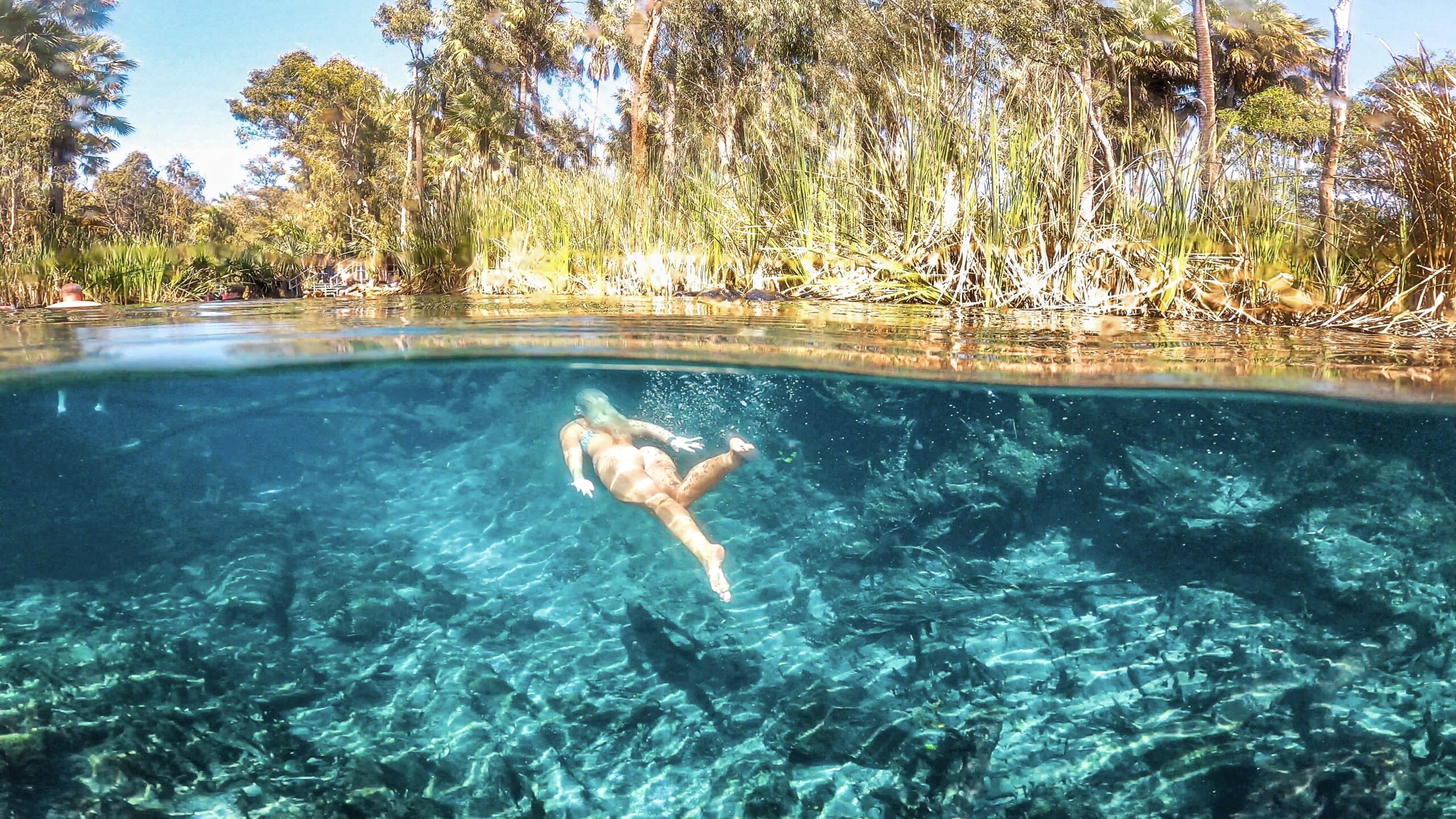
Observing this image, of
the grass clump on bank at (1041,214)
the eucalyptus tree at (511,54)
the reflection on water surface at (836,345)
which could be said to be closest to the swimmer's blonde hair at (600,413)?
the reflection on water surface at (836,345)

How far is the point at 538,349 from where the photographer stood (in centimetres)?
644

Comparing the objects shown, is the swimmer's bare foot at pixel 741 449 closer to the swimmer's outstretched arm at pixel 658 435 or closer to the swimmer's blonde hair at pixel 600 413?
the swimmer's outstretched arm at pixel 658 435

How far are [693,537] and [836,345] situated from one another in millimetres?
1689

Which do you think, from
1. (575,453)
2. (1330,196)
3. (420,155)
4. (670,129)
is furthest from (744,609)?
(420,155)

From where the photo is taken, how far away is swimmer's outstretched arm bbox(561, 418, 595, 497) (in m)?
5.47

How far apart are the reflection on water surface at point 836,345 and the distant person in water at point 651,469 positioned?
1.95 ft

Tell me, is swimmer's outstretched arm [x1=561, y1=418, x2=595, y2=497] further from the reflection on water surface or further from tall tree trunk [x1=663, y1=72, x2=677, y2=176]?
tall tree trunk [x1=663, y1=72, x2=677, y2=176]

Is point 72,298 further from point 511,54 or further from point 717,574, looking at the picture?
point 511,54

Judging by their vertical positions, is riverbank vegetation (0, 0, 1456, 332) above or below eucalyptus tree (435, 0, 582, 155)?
below

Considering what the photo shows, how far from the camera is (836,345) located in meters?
5.80

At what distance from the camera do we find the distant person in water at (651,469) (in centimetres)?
499

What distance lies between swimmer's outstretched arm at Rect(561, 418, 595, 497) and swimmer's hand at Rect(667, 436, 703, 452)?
61cm

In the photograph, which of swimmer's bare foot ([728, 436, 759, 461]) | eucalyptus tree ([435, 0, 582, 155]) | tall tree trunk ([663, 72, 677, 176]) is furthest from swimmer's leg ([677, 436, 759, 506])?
eucalyptus tree ([435, 0, 582, 155])

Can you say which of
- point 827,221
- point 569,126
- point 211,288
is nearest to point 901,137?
point 827,221
